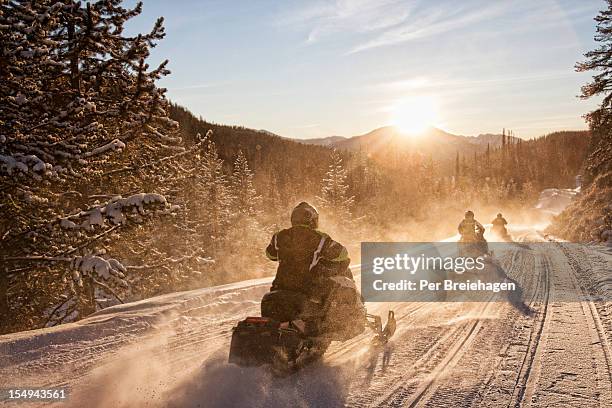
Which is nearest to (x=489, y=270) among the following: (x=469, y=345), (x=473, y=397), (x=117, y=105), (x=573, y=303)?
(x=573, y=303)

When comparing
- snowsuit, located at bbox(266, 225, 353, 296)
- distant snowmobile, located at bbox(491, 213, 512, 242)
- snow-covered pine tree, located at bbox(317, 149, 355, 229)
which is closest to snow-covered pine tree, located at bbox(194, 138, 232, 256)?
snow-covered pine tree, located at bbox(317, 149, 355, 229)

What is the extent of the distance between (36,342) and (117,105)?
5424mm

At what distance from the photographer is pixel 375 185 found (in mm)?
102312

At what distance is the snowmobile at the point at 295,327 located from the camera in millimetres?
5273

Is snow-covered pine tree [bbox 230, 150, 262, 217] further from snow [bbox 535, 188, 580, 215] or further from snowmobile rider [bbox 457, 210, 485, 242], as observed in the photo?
snow [bbox 535, 188, 580, 215]

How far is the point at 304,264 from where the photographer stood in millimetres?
5898

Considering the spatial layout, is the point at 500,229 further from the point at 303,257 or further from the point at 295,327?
the point at 295,327

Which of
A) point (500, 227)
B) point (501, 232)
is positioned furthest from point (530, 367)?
point (500, 227)

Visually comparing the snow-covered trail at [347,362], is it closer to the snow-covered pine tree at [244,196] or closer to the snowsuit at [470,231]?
the snowsuit at [470,231]

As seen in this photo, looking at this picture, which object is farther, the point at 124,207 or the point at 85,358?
the point at 124,207

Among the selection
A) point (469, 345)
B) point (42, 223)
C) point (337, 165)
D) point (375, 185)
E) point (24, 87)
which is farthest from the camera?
point (375, 185)

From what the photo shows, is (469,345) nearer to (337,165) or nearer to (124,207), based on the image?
(124,207)

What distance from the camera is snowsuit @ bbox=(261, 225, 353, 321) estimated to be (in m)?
5.81

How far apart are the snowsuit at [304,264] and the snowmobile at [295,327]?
0.03m
